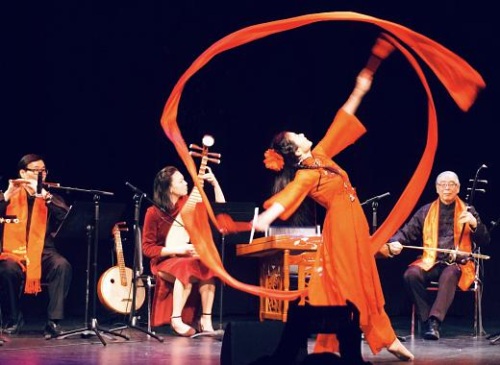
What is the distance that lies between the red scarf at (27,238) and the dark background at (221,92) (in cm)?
76

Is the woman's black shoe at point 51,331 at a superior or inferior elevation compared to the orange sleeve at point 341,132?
inferior

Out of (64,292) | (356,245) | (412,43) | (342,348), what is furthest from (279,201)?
(64,292)

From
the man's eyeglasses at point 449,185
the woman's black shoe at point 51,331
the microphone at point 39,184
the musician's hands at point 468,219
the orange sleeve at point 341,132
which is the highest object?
the orange sleeve at point 341,132

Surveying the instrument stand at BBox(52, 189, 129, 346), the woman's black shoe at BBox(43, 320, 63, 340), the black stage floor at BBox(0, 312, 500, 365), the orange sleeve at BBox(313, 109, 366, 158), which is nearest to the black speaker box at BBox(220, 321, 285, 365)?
the black stage floor at BBox(0, 312, 500, 365)

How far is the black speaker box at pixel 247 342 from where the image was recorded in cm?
429

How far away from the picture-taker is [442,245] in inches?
313

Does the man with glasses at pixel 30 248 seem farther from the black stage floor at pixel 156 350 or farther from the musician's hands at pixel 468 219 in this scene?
the musician's hands at pixel 468 219

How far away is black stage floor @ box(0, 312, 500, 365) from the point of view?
5.87 m

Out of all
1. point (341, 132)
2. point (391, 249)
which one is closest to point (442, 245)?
point (391, 249)

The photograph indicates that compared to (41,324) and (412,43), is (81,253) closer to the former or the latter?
(41,324)

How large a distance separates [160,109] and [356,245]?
11.4 feet

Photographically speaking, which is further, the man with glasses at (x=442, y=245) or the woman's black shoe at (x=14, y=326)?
the man with glasses at (x=442, y=245)

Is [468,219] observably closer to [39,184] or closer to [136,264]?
[136,264]

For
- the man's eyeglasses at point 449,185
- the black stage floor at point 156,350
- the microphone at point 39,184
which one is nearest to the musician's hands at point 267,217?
the black stage floor at point 156,350
